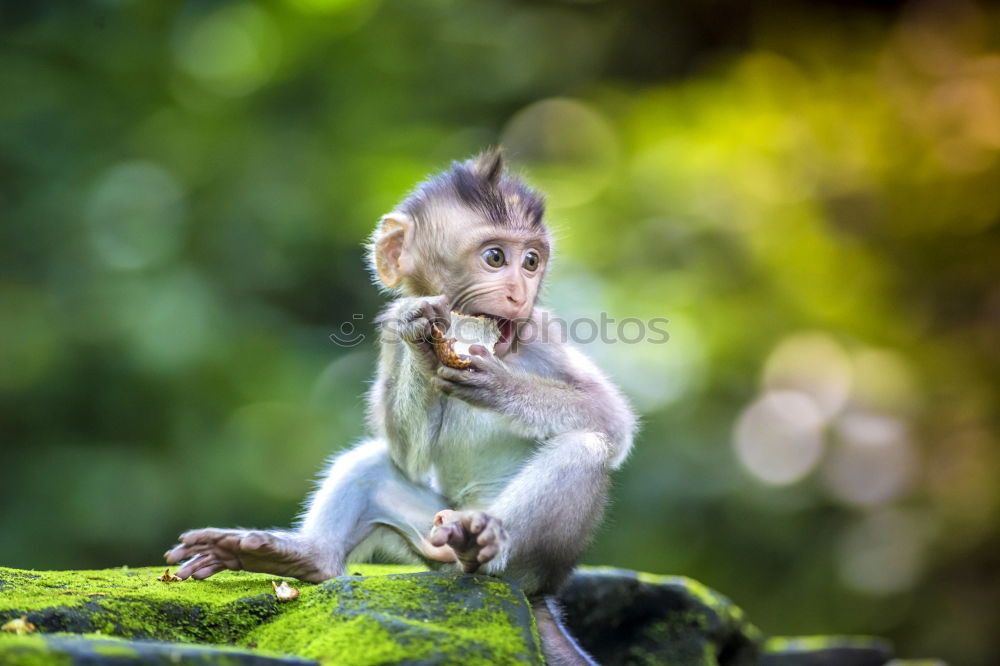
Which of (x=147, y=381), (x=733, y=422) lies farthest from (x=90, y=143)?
(x=733, y=422)

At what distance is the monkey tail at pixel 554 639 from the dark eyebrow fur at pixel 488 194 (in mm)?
1856

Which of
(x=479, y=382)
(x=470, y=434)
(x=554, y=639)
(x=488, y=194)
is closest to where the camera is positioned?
(x=554, y=639)

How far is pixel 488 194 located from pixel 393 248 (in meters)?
0.60

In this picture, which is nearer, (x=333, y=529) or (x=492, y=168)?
(x=333, y=529)

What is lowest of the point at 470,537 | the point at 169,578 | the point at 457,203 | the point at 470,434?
the point at 169,578

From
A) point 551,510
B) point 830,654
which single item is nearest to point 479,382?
point 551,510

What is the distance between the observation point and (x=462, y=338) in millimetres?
5176

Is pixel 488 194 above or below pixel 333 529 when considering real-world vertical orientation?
above

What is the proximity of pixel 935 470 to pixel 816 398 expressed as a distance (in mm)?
1252

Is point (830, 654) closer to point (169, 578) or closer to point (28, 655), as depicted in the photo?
point (169, 578)

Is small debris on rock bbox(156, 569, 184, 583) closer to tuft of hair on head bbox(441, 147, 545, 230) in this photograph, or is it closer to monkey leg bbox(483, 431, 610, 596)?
monkey leg bbox(483, 431, 610, 596)

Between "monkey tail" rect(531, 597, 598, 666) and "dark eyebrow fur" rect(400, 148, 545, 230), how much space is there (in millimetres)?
1856

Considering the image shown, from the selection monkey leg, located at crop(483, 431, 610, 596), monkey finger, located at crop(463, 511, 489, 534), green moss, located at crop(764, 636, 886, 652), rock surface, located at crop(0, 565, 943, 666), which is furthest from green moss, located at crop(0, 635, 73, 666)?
green moss, located at crop(764, 636, 886, 652)

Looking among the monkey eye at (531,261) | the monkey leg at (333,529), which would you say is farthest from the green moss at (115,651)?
the monkey eye at (531,261)
